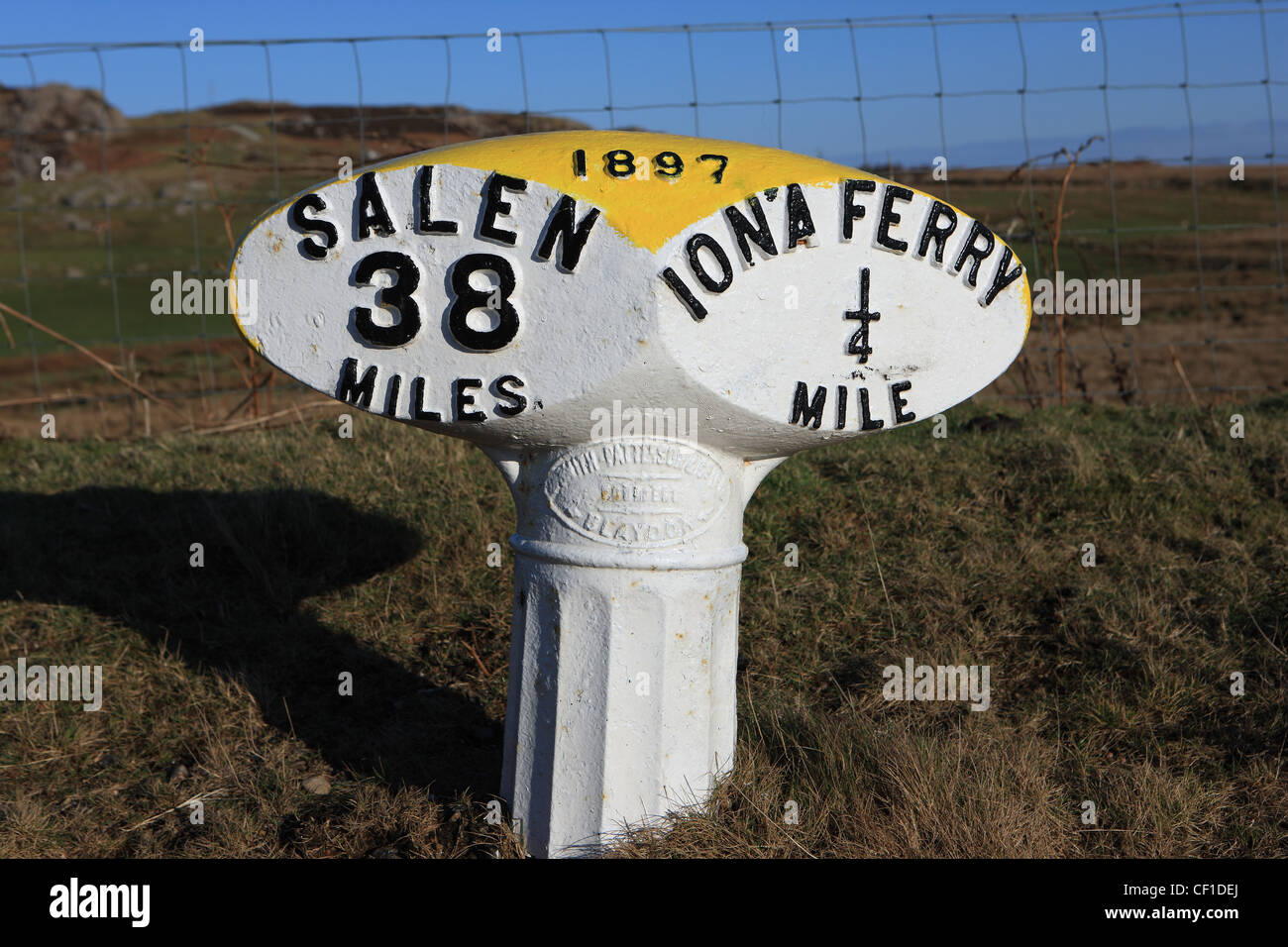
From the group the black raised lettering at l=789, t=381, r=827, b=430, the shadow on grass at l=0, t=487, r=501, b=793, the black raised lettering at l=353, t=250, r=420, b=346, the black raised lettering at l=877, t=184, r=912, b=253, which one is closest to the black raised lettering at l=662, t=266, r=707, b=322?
the black raised lettering at l=789, t=381, r=827, b=430

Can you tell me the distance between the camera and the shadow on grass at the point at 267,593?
10.6 feet

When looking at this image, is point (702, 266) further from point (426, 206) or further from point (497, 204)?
point (426, 206)

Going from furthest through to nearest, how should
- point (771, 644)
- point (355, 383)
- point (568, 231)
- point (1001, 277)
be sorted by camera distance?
point (771, 644) < point (1001, 277) < point (355, 383) < point (568, 231)

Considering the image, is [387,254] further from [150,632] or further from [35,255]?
[35,255]

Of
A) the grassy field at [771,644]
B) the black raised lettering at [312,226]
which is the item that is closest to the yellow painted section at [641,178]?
the black raised lettering at [312,226]

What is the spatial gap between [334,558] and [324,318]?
2029mm

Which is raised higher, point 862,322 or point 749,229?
point 749,229

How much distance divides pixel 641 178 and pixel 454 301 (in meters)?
0.44

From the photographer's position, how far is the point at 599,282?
84.9 inches

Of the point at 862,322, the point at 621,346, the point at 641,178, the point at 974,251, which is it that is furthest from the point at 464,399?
the point at 974,251

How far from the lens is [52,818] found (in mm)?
2869

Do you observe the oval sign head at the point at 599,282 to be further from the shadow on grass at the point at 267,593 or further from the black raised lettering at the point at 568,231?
the shadow on grass at the point at 267,593

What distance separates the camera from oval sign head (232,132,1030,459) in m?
2.16

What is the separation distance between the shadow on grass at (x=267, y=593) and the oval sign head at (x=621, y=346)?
718 millimetres
